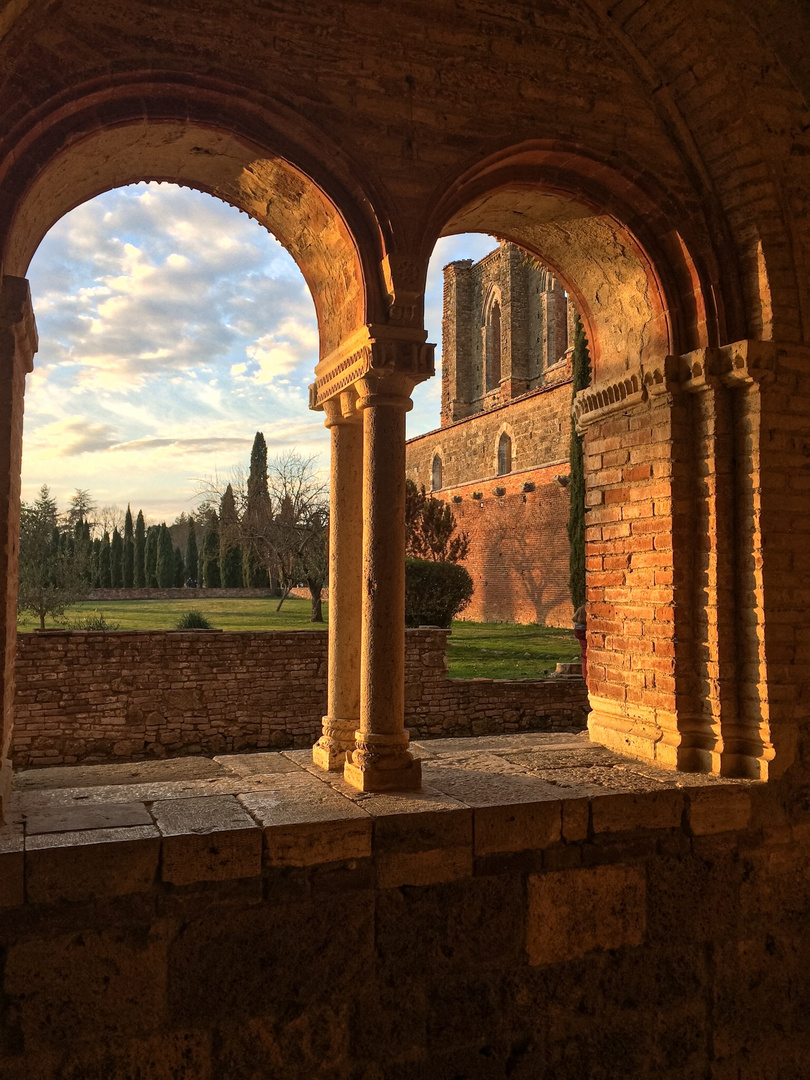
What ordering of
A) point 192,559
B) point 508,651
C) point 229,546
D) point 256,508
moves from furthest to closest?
1. point 192,559
2. point 229,546
3. point 256,508
4. point 508,651

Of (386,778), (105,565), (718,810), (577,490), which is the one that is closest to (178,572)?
(105,565)

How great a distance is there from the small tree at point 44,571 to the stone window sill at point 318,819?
11767 mm

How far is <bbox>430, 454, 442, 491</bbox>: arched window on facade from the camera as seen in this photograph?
103 feet

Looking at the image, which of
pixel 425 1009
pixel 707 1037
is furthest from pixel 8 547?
pixel 707 1037

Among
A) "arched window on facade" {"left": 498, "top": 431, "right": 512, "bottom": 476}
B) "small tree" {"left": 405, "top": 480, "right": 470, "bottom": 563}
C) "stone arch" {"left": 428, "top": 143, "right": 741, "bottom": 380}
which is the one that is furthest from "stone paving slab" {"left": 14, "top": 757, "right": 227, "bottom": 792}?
"arched window on facade" {"left": 498, "top": 431, "right": 512, "bottom": 476}

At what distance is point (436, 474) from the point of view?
1247 inches

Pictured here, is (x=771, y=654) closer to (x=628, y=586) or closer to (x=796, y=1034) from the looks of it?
(x=628, y=586)

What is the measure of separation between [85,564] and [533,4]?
51.8ft

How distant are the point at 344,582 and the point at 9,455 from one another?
153 centimetres

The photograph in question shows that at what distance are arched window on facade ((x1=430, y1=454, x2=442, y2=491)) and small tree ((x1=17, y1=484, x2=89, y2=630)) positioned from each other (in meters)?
16.2

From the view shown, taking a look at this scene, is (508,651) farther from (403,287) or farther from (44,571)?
(403,287)

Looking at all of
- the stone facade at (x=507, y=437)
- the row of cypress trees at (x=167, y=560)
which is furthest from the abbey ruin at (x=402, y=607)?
the row of cypress trees at (x=167, y=560)

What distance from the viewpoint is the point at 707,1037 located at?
3.53m

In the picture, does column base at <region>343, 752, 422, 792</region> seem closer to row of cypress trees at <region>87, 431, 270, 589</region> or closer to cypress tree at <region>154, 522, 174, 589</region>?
row of cypress trees at <region>87, 431, 270, 589</region>
